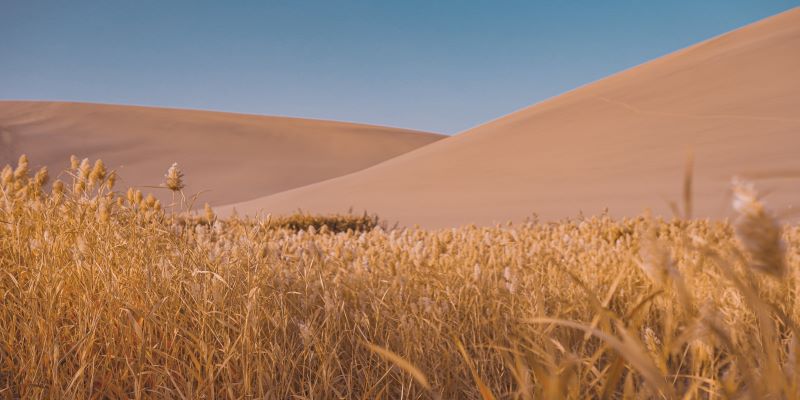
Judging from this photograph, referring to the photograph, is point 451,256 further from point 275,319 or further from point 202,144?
point 202,144

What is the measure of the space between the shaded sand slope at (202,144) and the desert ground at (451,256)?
0.37 meters

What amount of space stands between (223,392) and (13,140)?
5418 cm

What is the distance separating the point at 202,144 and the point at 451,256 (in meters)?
50.1

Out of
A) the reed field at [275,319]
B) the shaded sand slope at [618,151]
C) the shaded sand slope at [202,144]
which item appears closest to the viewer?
the reed field at [275,319]

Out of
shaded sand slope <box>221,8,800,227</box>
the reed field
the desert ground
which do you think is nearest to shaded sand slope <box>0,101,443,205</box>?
the desert ground

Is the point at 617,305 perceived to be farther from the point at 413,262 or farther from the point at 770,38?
the point at 770,38

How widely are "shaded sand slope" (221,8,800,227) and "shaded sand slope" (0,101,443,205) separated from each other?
19261 millimetres

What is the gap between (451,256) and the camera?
12.8 ft

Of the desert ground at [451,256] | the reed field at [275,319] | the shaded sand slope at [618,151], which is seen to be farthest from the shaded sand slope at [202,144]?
the reed field at [275,319]

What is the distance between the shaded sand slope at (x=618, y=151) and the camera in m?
13.3

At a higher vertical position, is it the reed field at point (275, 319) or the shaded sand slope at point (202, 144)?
the shaded sand slope at point (202, 144)

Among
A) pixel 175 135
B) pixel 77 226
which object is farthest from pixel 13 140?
pixel 77 226

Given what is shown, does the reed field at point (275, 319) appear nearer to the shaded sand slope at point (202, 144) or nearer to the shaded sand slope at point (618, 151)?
the shaded sand slope at point (618, 151)

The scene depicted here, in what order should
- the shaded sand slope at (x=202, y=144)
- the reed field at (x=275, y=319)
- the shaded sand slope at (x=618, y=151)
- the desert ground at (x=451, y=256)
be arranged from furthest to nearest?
the shaded sand slope at (x=202, y=144), the shaded sand slope at (x=618, y=151), the reed field at (x=275, y=319), the desert ground at (x=451, y=256)
